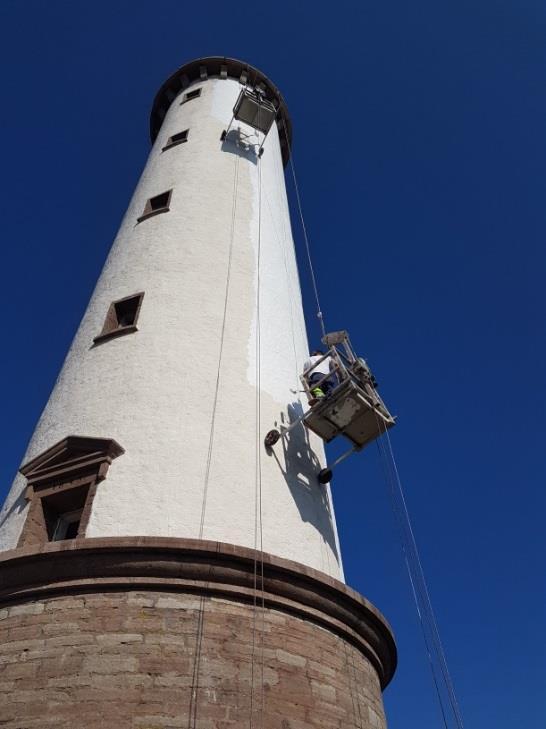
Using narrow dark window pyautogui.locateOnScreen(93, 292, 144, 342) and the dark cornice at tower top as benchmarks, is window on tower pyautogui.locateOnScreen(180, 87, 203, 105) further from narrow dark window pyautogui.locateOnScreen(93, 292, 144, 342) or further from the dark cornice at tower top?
narrow dark window pyautogui.locateOnScreen(93, 292, 144, 342)

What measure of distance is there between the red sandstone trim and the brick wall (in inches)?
4.5

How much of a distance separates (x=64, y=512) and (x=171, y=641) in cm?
275

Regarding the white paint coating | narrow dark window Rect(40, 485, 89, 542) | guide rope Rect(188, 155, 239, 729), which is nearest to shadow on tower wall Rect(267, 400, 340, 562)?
the white paint coating

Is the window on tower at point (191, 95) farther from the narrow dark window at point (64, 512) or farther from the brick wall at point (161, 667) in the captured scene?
the brick wall at point (161, 667)

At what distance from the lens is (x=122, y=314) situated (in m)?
10.7

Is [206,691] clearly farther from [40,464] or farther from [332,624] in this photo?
[40,464]

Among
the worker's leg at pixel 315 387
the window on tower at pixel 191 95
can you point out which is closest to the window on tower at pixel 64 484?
the worker's leg at pixel 315 387

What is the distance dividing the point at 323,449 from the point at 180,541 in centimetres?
392

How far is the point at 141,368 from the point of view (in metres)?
9.12

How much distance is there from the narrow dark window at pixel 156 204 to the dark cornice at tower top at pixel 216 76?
8605 mm

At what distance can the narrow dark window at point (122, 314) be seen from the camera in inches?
402

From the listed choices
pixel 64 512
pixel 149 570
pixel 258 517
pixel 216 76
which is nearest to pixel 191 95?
pixel 216 76

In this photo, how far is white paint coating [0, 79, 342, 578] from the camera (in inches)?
303

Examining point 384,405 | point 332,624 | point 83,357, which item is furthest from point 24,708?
point 384,405
